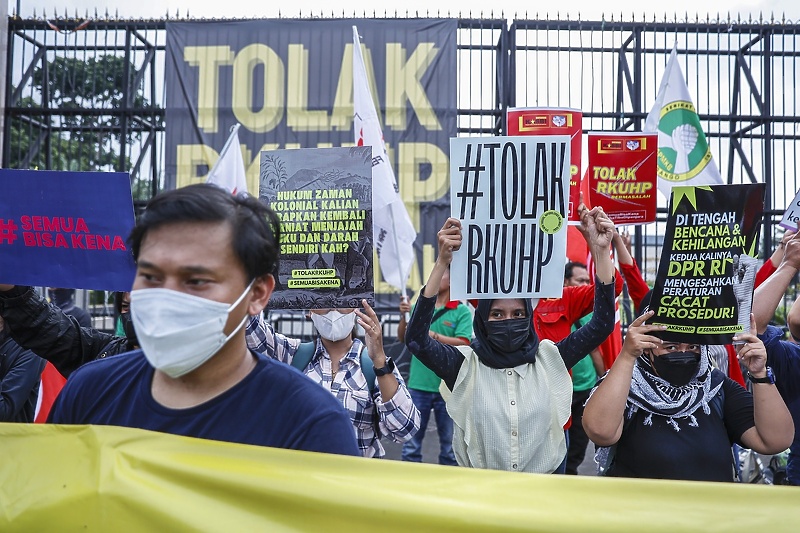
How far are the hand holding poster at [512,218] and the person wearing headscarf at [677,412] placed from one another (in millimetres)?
631

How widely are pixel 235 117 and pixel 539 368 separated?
22.3ft

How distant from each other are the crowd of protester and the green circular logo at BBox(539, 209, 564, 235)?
217mm

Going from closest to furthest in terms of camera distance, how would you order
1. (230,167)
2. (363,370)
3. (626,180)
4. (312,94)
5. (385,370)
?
(385,370), (363,370), (626,180), (230,167), (312,94)

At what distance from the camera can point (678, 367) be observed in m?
3.09

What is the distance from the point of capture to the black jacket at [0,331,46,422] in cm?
409

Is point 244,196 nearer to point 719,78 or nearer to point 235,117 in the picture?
point 235,117

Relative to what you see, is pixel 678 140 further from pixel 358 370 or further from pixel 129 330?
pixel 129 330

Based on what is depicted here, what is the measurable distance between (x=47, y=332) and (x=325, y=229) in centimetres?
126

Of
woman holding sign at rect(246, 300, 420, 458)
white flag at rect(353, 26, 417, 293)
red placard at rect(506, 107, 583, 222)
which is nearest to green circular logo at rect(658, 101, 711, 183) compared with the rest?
red placard at rect(506, 107, 583, 222)

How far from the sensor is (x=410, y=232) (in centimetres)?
539

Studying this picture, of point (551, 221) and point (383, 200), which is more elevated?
point (383, 200)

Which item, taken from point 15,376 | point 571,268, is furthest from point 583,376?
point 15,376

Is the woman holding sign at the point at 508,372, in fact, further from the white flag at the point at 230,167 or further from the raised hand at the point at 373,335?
the white flag at the point at 230,167

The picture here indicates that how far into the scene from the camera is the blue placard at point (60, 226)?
2750mm
